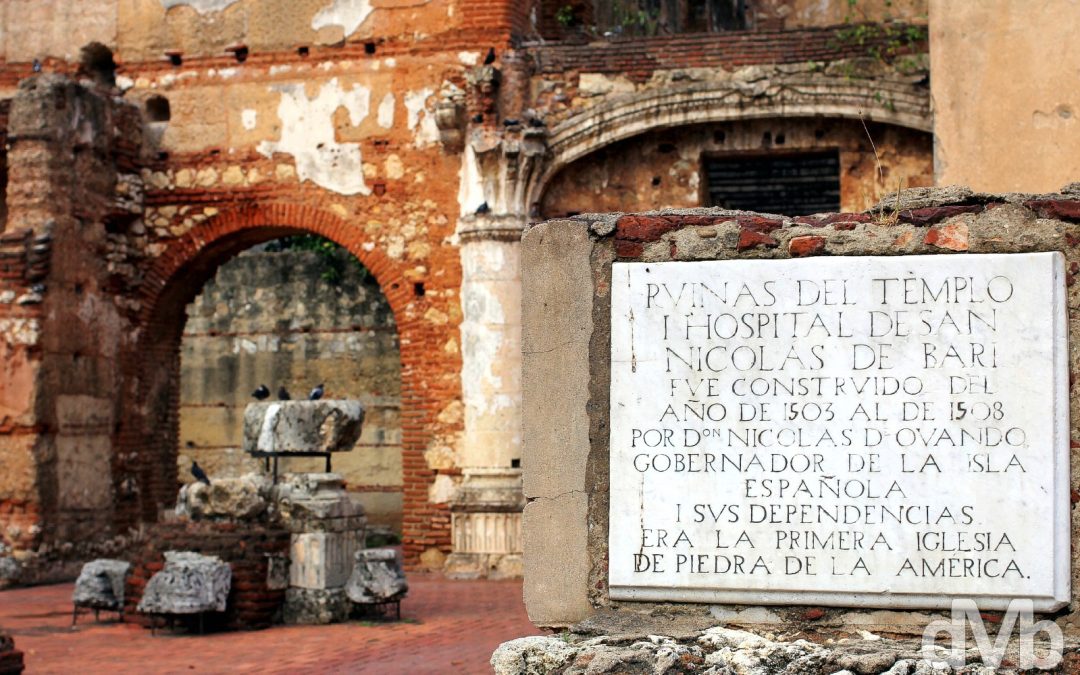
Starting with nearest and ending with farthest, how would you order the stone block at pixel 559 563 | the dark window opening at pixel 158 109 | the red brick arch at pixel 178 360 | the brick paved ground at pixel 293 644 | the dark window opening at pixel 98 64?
the stone block at pixel 559 563 → the brick paved ground at pixel 293 644 → the red brick arch at pixel 178 360 → the dark window opening at pixel 158 109 → the dark window opening at pixel 98 64

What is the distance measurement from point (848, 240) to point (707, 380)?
2.47 feet

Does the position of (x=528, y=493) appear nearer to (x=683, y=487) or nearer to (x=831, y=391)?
(x=683, y=487)

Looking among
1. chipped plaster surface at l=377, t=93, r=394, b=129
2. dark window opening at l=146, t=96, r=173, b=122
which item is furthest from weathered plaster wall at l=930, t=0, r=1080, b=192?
dark window opening at l=146, t=96, r=173, b=122

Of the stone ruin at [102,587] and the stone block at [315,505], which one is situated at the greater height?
the stone block at [315,505]

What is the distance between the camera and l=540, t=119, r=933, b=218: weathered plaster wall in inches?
524

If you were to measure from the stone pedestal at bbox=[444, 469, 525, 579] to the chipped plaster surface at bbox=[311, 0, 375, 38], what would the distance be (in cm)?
441

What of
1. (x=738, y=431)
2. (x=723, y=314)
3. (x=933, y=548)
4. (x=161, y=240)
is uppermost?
(x=161, y=240)

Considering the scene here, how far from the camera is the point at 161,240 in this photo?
49.2 ft

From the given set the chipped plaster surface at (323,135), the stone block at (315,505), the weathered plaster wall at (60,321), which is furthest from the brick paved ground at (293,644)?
the chipped plaster surface at (323,135)

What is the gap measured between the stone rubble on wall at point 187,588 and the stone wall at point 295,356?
27.9ft

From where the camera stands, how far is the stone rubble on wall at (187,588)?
32.8ft

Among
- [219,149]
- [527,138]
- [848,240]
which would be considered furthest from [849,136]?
[848,240]

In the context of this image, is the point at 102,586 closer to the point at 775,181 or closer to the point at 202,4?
the point at 202,4

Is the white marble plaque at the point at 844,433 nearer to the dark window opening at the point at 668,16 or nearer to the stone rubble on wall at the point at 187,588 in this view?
the stone rubble on wall at the point at 187,588
